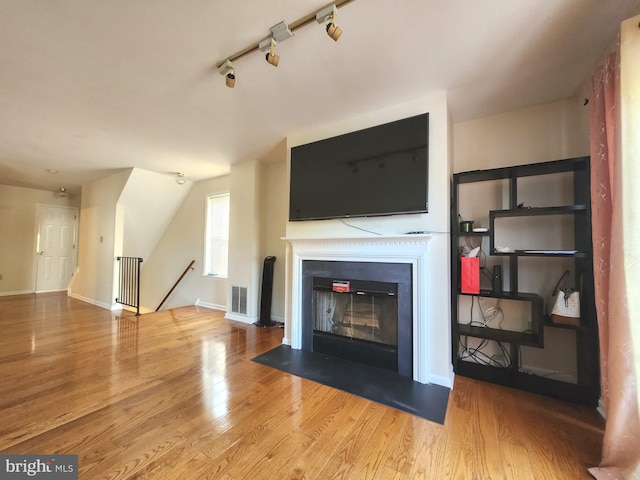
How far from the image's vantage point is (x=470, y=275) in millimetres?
2148

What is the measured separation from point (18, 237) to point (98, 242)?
7.94 feet

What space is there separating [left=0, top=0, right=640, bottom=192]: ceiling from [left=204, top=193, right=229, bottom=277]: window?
6.23ft

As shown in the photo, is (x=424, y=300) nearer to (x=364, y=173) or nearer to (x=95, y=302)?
(x=364, y=173)

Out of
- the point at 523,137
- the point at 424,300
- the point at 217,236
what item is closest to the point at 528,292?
the point at 424,300

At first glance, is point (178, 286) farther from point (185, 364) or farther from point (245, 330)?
point (185, 364)

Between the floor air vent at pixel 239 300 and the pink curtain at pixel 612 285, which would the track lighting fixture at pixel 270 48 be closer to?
the pink curtain at pixel 612 285

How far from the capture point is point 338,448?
1.42m

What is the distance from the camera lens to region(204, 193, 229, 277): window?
465cm

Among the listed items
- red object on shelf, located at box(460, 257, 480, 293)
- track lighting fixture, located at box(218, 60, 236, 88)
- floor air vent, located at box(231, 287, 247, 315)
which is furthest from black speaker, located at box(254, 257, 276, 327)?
red object on shelf, located at box(460, 257, 480, 293)

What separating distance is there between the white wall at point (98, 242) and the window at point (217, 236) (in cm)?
147

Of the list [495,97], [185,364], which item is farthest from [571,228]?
Answer: [185,364]

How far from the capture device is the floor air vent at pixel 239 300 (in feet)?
12.7

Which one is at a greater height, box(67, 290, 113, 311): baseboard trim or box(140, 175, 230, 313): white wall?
box(140, 175, 230, 313): white wall

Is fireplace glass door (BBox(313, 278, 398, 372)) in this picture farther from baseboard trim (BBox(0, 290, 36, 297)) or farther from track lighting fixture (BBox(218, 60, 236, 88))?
baseboard trim (BBox(0, 290, 36, 297))
